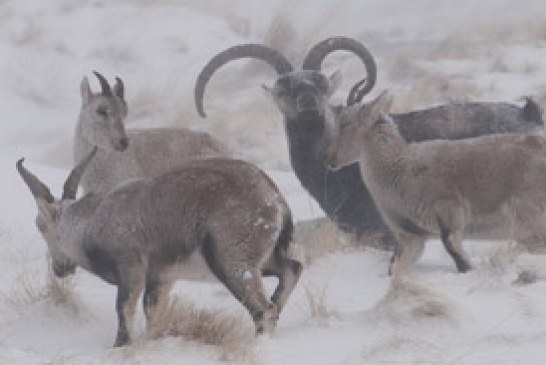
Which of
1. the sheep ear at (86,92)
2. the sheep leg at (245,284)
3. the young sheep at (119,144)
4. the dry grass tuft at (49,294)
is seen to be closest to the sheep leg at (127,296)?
the sheep leg at (245,284)

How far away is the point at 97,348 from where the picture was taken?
663 centimetres

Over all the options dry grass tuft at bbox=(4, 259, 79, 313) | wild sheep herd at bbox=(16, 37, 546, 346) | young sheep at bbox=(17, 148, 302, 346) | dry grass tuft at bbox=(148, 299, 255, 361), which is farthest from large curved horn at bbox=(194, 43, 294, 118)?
dry grass tuft at bbox=(148, 299, 255, 361)

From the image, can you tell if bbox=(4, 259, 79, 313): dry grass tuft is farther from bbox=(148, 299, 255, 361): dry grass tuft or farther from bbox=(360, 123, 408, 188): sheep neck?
bbox=(360, 123, 408, 188): sheep neck

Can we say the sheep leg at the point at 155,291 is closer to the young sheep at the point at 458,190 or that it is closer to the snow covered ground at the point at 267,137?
the snow covered ground at the point at 267,137

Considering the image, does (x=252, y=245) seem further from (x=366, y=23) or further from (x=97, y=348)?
(x=366, y=23)

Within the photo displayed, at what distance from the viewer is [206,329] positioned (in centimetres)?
620

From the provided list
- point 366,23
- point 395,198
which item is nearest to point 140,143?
point 395,198

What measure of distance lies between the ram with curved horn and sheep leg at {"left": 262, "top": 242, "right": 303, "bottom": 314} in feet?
9.18

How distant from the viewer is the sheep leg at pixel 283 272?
22.9 ft

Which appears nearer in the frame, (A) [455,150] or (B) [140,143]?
(A) [455,150]

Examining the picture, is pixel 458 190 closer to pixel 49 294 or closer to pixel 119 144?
pixel 49 294

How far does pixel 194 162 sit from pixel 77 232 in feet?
2.61

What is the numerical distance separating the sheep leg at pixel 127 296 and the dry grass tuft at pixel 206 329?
0.29m

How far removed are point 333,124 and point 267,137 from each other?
22.9 feet
